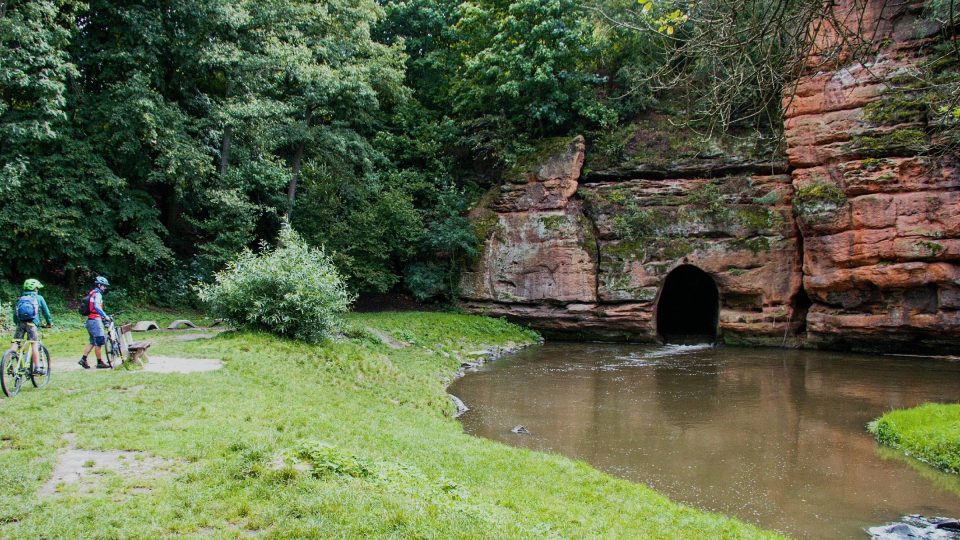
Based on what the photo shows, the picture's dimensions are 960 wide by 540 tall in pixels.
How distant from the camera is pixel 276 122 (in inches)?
901

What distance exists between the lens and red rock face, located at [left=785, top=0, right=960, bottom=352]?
1909 cm

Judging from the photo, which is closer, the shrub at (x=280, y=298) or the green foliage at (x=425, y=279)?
the shrub at (x=280, y=298)

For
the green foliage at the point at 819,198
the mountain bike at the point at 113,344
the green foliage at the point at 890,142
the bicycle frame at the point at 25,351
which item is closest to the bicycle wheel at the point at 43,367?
the bicycle frame at the point at 25,351

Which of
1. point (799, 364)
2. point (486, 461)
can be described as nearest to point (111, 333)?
point (486, 461)

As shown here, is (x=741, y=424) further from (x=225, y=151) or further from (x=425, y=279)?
(x=225, y=151)

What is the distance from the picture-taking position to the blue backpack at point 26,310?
31.9 feet

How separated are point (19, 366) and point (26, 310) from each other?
0.99 metres

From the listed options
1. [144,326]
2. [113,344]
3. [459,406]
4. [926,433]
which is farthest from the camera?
[144,326]

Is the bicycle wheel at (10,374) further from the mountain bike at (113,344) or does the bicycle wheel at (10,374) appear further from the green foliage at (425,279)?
the green foliage at (425,279)

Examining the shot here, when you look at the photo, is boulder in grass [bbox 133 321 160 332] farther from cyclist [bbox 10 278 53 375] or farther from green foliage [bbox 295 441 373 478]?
green foliage [bbox 295 441 373 478]

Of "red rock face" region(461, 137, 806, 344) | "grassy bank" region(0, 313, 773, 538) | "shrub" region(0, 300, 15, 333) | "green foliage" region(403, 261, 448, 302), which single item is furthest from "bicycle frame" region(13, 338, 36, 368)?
"red rock face" region(461, 137, 806, 344)

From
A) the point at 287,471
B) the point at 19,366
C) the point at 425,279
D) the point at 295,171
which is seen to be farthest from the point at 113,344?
the point at 425,279

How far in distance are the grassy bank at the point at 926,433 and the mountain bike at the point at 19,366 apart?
46.8 feet

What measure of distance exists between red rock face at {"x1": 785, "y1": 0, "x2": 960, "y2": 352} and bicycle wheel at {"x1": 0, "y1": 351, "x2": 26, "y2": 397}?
71.3 feet
